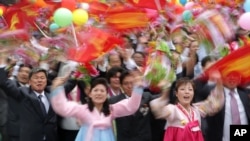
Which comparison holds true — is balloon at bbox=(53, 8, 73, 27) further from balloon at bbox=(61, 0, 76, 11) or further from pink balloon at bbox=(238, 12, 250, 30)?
pink balloon at bbox=(238, 12, 250, 30)

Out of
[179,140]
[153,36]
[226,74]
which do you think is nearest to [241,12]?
[153,36]

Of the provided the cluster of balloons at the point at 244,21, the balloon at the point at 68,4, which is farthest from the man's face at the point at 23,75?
the cluster of balloons at the point at 244,21

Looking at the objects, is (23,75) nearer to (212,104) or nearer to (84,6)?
(84,6)

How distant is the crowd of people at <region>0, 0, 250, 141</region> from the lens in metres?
6.34

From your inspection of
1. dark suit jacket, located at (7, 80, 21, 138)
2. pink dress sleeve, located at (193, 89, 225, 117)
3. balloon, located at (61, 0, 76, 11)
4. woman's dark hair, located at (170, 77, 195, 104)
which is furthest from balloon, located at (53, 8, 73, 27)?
pink dress sleeve, located at (193, 89, 225, 117)

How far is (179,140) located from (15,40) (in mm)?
2403

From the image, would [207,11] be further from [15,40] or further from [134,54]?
[15,40]

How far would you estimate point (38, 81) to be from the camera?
7.36 metres

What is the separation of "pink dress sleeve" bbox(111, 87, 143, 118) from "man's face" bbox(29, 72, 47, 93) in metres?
1.21

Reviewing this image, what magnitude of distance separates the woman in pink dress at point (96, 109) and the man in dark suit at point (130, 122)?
630 mm

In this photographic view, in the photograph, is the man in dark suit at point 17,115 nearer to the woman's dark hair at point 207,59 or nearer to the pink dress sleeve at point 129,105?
→ the pink dress sleeve at point 129,105

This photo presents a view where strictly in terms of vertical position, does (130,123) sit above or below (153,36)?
below

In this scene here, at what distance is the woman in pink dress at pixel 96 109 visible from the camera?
243 inches

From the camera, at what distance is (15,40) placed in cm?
765
